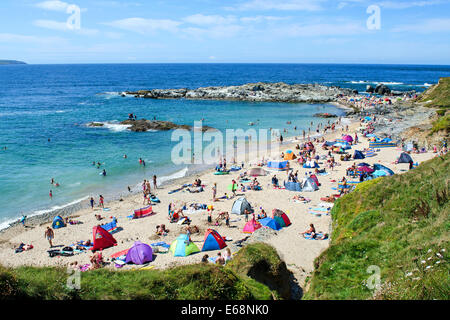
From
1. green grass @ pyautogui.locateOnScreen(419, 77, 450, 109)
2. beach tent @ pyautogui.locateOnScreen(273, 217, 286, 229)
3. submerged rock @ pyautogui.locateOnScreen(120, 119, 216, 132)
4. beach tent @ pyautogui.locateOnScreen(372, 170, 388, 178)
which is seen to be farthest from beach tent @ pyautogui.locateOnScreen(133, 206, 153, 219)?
green grass @ pyautogui.locateOnScreen(419, 77, 450, 109)

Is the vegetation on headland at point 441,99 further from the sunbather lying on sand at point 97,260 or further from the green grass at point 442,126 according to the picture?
the sunbather lying on sand at point 97,260

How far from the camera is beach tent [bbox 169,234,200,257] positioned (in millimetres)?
14640

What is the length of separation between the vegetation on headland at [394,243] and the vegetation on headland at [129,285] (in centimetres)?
300

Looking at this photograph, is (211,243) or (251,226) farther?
(251,226)

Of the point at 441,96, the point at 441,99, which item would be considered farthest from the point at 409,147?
the point at 441,96

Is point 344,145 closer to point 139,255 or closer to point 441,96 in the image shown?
point 139,255

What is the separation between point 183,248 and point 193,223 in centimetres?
403

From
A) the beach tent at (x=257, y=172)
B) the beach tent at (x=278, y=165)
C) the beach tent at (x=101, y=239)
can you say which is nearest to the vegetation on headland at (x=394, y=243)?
the beach tent at (x=101, y=239)

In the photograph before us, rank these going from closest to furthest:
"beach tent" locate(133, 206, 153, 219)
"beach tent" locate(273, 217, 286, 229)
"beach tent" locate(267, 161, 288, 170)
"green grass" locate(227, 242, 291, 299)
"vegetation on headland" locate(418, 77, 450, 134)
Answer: "green grass" locate(227, 242, 291, 299), "beach tent" locate(273, 217, 286, 229), "beach tent" locate(133, 206, 153, 219), "beach tent" locate(267, 161, 288, 170), "vegetation on headland" locate(418, 77, 450, 134)

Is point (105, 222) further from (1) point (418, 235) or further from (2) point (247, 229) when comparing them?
(1) point (418, 235)

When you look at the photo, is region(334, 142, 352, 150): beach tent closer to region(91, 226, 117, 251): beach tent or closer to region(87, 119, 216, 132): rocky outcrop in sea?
region(87, 119, 216, 132): rocky outcrop in sea

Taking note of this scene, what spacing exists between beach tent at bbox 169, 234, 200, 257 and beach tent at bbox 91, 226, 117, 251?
3.72 metres

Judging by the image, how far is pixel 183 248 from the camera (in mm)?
14742
